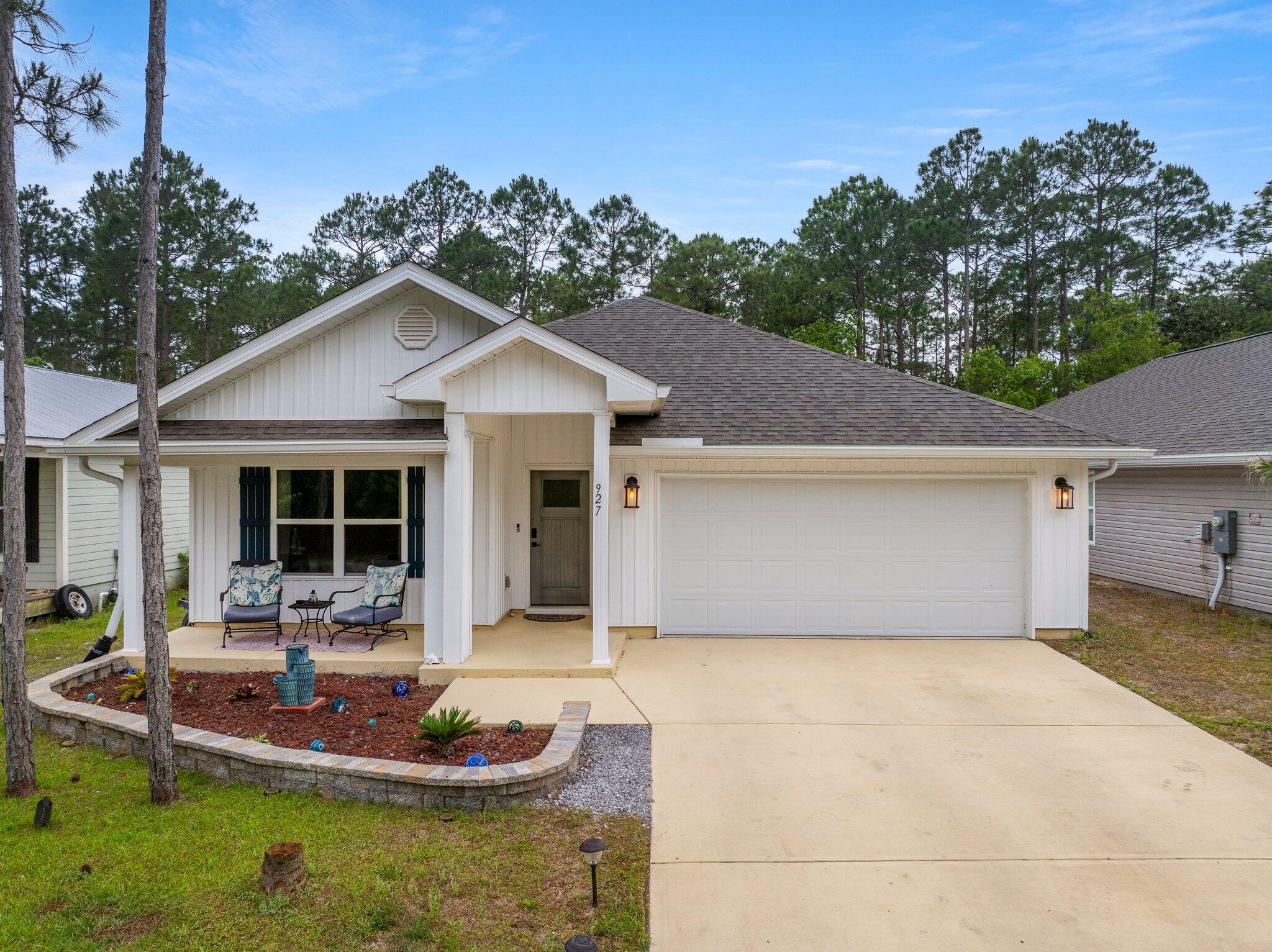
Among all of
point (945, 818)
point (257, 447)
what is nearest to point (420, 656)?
point (257, 447)

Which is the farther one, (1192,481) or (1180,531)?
(1180,531)

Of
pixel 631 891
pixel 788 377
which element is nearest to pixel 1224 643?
pixel 788 377

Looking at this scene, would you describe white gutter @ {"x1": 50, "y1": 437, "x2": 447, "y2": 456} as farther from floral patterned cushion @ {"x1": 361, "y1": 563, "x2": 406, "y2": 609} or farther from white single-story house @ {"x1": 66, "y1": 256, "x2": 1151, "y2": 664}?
floral patterned cushion @ {"x1": 361, "y1": 563, "x2": 406, "y2": 609}

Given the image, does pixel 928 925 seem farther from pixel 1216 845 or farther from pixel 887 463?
pixel 887 463

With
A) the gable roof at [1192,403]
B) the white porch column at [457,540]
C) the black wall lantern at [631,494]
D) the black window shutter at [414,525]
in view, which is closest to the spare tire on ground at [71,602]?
the black window shutter at [414,525]

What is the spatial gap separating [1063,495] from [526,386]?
6.57m

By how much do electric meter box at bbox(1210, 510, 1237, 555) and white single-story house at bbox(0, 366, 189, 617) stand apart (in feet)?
53.9

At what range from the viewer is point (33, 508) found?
38.3 feet

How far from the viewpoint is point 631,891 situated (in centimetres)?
364

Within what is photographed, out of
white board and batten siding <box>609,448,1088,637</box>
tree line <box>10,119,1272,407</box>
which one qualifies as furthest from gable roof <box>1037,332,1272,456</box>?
tree line <box>10,119,1272,407</box>

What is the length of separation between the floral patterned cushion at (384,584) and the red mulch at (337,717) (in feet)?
3.20

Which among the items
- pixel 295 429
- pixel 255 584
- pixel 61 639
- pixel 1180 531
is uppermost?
pixel 295 429

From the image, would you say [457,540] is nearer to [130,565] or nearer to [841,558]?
[130,565]

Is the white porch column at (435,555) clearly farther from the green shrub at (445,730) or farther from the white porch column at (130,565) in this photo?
the white porch column at (130,565)
